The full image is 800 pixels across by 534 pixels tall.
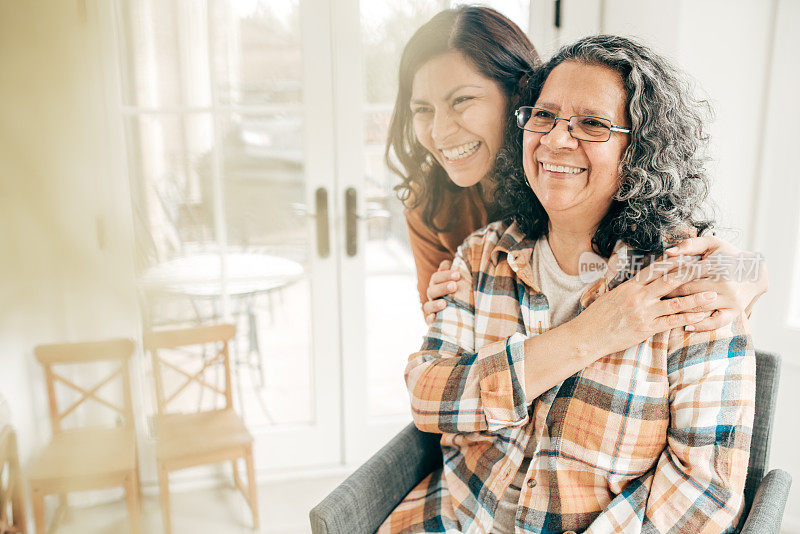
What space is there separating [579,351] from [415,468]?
1.21ft

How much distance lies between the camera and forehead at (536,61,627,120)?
0.71 metres

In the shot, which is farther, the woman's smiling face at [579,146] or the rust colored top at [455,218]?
the rust colored top at [455,218]

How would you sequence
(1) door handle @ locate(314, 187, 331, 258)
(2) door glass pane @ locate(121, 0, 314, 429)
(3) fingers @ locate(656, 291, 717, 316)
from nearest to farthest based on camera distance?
1. (2) door glass pane @ locate(121, 0, 314, 429)
2. (3) fingers @ locate(656, 291, 717, 316)
3. (1) door handle @ locate(314, 187, 331, 258)

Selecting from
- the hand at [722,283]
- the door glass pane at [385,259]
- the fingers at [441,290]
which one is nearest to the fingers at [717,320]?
the hand at [722,283]

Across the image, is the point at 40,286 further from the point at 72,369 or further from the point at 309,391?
the point at 309,391

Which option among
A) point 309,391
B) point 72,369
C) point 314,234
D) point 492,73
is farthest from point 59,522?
point 309,391

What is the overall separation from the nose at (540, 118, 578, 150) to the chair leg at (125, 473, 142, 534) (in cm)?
61

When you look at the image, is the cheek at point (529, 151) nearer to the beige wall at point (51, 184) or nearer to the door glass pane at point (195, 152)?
the door glass pane at point (195, 152)

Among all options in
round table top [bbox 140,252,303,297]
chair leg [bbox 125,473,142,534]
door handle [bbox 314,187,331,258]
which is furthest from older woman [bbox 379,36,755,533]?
door handle [bbox 314,187,331,258]

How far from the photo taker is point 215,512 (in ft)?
2.25

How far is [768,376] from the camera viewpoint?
2.76ft

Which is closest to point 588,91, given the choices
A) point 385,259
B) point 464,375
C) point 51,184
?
point 464,375

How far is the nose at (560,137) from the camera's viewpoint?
71 centimetres

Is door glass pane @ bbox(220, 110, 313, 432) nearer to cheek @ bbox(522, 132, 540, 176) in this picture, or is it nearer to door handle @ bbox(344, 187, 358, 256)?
door handle @ bbox(344, 187, 358, 256)
